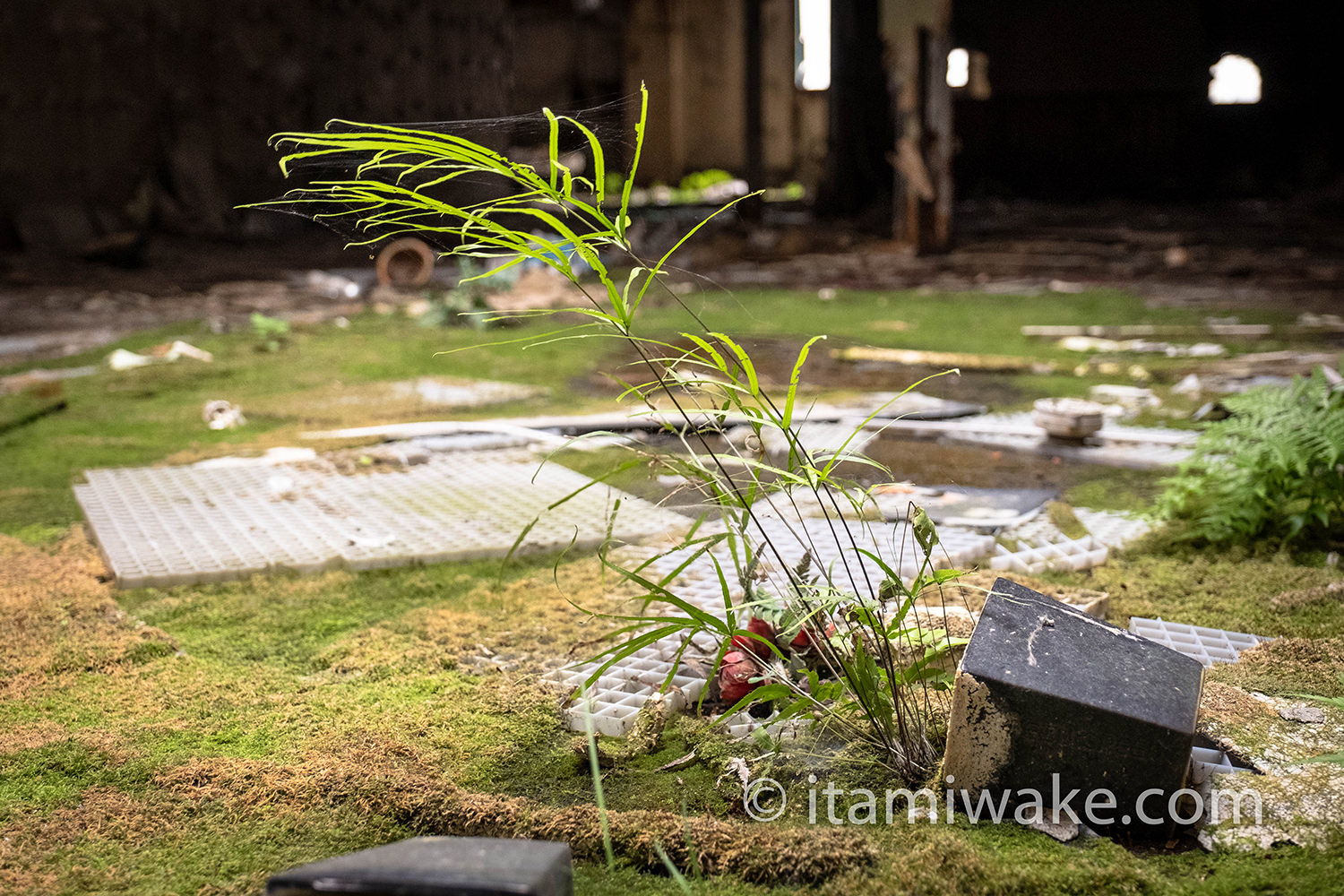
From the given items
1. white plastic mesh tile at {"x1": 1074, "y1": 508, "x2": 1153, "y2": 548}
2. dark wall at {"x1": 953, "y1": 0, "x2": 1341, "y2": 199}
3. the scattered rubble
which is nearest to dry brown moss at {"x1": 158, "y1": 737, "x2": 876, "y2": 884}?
white plastic mesh tile at {"x1": 1074, "y1": 508, "x2": 1153, "y2": 548}

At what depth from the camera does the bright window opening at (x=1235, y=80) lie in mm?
17703

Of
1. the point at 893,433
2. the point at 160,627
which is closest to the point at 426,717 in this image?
the point at 160,627

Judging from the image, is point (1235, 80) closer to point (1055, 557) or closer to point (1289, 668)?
point (1055, 557)

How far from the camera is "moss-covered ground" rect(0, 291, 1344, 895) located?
57.8 inches

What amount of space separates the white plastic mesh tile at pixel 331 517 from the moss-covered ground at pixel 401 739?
0.08 metres

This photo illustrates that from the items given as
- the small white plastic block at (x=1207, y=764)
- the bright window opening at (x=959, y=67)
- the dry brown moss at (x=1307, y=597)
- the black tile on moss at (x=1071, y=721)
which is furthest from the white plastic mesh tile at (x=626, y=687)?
the bright window opening at (x=959, y=67)

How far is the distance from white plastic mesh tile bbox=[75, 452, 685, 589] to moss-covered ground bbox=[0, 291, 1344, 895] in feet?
0.26

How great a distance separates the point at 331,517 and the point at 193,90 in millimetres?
11145

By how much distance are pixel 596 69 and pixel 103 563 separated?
1550cm

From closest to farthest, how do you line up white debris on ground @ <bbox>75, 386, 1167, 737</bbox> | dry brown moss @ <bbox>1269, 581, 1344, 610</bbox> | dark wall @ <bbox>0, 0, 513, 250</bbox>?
dry brown moss @ <bbox>1269, 581, 1344, 610</bbox>, white debris on ground @ <bbox>75, 386, 1167, 737</bbox>, dark wall @ <bbox>0, 0, 513, 250</bbox>

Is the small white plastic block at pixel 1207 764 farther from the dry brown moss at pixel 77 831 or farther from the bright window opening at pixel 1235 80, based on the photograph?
the bright window opening at pixel 1235 80

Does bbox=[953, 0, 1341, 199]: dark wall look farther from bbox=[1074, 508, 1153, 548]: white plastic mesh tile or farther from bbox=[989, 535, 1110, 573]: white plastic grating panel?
bbox=[989, 535, 1110, 573]: white plastic grating panel

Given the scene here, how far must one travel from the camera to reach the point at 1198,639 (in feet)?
7.23

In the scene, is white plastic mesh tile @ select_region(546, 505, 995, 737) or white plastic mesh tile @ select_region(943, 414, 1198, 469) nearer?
white plastic mesh tile @ select_region(546, 505, 995, 737)
